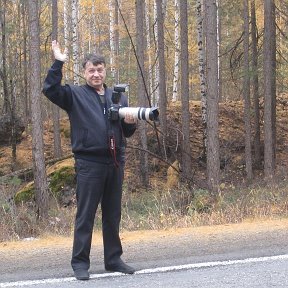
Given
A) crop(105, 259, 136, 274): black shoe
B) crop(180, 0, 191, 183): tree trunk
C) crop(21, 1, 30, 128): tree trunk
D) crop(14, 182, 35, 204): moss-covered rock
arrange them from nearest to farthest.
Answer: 1. crop(105, 259, 136, 274): black shoe
2. crop(14, 182, 35, 204): moss-covered rock
3. crop(180, 0, 191, 183): tree trunk
4. crop(21, 1, 30, 128): tree trunk

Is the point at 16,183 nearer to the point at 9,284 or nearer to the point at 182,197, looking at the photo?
the point at 182,197

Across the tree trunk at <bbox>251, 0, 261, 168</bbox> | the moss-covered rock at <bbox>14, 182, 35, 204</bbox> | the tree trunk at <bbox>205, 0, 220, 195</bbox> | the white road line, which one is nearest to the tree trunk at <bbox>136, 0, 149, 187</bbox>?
the tree trunk at <bbox>251, 0, 261, 168</bbox>

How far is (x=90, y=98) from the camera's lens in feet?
15.4

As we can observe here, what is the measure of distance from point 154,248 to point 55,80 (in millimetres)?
2144

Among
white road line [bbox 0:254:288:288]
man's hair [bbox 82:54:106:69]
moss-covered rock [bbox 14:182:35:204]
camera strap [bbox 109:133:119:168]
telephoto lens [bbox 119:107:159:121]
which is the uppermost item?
man's hair [bbox 82:54:106:69]

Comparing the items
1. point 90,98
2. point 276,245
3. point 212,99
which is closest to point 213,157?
point 212,99

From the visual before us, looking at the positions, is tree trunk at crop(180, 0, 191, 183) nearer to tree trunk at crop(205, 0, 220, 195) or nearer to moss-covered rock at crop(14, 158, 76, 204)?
moss-covered rock at crop(14, 158, 76, 204)

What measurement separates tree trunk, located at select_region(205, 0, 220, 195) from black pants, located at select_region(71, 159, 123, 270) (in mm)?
5556

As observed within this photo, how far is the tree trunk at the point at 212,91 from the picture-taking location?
35.4 ft

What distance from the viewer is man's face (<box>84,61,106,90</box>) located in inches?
184

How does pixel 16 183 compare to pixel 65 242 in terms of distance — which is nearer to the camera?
pixel 65 242

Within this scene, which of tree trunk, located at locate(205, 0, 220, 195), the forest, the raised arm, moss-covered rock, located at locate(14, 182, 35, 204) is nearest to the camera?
the raised arm

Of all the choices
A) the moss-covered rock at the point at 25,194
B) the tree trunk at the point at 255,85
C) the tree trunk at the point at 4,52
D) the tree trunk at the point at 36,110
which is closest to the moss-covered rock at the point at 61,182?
the moss-covered rock at the point at 25,194

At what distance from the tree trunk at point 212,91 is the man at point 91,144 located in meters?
5.71
